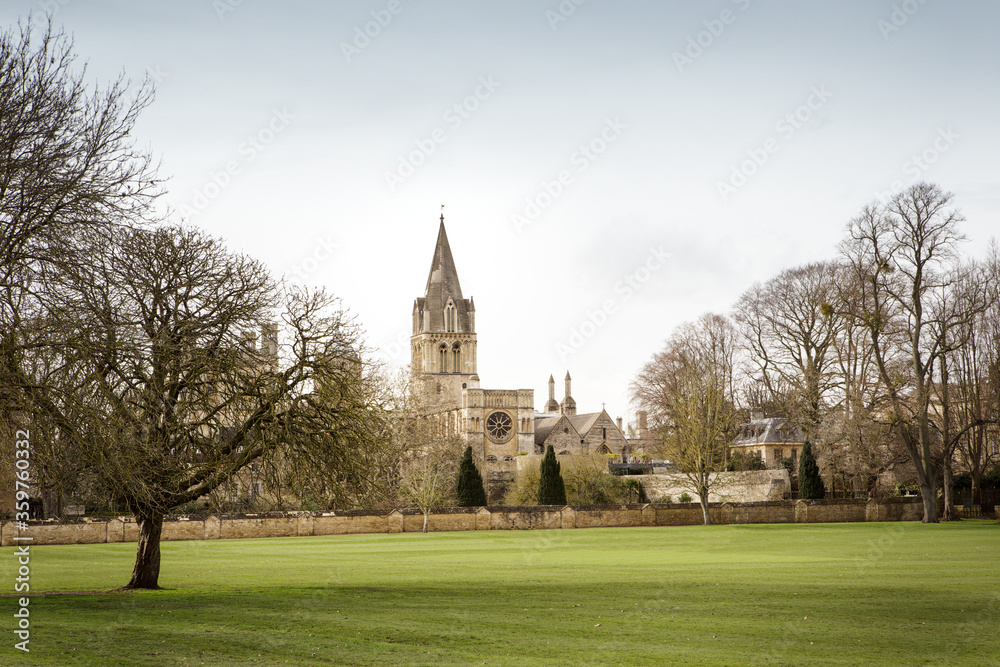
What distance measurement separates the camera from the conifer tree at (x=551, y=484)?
192ft

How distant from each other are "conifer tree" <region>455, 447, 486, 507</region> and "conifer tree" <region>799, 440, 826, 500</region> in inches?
771

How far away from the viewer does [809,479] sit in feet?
175

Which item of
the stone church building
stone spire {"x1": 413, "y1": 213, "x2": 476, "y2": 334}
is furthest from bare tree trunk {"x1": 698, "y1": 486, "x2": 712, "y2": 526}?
stone spire {"x1": 413, "y1": 213, "x2": 476, "y2": 334}

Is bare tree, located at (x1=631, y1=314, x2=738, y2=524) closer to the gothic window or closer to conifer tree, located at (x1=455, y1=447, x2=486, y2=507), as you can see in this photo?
conifer tree, located at (x1=455, y1=447, x2=486, y2=507)

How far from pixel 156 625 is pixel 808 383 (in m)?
46.3

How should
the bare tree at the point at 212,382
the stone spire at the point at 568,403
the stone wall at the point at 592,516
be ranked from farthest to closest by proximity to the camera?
the stone spire at the point at 568,403, the stone wall at the point at 592,516, the bare tree at the point at 212,382

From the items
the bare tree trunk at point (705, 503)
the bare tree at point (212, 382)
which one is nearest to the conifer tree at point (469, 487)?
the bare tree trunk at point (705, 503)

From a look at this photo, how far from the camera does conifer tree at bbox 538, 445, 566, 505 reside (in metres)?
58.5

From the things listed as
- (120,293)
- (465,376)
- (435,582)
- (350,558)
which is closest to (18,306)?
(120,293)

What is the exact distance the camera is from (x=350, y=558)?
96.6 ft

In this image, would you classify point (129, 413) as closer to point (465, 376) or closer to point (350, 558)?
point (350, 558)

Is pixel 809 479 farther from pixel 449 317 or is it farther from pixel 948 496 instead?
pixel 449 317

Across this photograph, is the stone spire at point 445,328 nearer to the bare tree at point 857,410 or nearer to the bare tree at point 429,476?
the bare tree at point 429,476

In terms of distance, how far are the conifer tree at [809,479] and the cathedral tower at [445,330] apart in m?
64.8
